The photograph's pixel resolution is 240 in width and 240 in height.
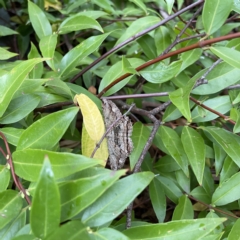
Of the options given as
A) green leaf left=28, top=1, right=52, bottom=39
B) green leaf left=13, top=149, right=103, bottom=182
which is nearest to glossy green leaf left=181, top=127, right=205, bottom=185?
green leaf left=13, top=149, right=103, bottom=182

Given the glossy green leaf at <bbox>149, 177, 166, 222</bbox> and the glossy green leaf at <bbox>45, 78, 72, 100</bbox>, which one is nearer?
the glossy green leaf at <bbox>45, 78, 72, 100</bbox>

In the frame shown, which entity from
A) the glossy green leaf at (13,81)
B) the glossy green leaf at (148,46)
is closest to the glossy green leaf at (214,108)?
the glossy green leaf at (148,46)

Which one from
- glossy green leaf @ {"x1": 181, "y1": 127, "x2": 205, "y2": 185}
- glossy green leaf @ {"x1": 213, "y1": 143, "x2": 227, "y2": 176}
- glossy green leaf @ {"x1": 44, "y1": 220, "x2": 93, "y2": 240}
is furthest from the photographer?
glossy green leaf @ {"x1": 213, "y1": 143, "x2": 227, "y2": 176}

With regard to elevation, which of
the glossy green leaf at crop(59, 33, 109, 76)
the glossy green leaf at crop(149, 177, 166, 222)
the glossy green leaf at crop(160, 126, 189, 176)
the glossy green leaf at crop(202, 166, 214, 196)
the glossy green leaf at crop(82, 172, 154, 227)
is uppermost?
the glossy green leaf at crop(59, 33, 109, 76)

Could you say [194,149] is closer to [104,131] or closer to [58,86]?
[104,131]

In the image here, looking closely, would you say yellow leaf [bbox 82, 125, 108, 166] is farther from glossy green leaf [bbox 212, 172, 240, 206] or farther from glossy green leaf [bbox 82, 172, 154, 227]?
glossy green leaf [bbox 212, 172, 240, 206]

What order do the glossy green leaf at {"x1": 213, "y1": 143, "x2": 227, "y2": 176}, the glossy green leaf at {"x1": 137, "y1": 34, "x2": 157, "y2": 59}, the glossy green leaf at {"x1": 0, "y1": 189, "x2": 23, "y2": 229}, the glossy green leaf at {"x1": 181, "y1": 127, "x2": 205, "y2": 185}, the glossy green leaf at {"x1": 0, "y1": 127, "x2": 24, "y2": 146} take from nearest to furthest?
the glossy green leaf at {"x1": 0, "y1": 189, "x2": 23, "y2": 229}, the glossy green leaf at {"x1": 0, "y1": 127, "x2": 24, "y2": 146}, the glossy green leaf at {"x1": 181, "y1": 127, "x2": 205, "y2": 185}, the glossy green leaf at {"x1": 213, "y1": 143, "x2": 227, "y2": 176}, the glossy green leaf at {"x1": 137, "y1": 34, "x2": 157, "y2": 59}

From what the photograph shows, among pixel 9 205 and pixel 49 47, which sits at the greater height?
pixel 49 47

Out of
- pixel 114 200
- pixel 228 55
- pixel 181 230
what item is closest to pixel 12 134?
pixel 114 200
